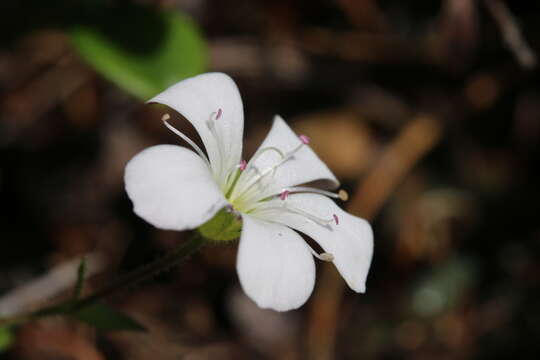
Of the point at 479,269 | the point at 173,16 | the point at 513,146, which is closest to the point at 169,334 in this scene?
the point at 173,16

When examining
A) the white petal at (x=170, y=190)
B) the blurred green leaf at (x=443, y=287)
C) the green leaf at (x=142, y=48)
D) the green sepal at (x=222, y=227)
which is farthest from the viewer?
the blurred green leaf at (x=443, y=287)

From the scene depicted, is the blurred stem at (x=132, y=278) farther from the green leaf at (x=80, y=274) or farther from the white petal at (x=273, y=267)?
the white petal at (x=273, y=267)

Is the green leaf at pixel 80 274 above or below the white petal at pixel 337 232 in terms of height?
below

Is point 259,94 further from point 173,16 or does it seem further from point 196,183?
point 196,183

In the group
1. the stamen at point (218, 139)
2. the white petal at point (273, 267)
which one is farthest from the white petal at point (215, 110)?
the white petal at point (273, 267)

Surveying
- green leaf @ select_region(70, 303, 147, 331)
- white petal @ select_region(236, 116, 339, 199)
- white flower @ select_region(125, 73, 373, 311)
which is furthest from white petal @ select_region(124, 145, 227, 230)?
green leaf @ select_region(70, 303, 147, 331)

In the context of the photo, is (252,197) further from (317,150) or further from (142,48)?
(317,150)

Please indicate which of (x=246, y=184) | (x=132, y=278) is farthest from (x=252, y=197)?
(x=132, y=278)
